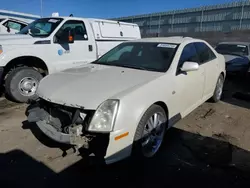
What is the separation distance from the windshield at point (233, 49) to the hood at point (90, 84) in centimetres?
714

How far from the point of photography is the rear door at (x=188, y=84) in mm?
3272

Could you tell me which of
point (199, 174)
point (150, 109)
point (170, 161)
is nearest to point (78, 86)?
point (150, 109)

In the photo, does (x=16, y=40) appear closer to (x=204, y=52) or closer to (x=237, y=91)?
(x=204, y=52)

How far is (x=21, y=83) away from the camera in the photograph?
15.7ft

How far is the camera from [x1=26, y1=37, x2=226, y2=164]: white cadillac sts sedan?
7.69ft

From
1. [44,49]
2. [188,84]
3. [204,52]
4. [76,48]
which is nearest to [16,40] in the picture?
[44,49]

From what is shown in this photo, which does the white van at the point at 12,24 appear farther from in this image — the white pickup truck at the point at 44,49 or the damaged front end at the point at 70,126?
the damaged front end at the point at 70,126

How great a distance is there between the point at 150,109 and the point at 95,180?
105 centimetres

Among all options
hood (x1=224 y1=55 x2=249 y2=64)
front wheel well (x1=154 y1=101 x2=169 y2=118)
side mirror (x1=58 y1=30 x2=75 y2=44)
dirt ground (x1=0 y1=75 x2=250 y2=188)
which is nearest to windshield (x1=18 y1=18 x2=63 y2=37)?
side mirror (x1=58 y1=30 x2=75 y2=44)

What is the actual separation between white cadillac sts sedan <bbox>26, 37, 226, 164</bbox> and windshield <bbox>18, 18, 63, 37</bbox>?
213 cm

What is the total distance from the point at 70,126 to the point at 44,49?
319 cm

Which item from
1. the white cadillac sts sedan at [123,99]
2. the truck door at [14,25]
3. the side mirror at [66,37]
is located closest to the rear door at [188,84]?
the white cadillac sts sedan at [123,99]

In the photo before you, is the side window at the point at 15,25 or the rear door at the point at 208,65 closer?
the rear door at the point at 208,65

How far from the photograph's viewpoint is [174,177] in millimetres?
2531
